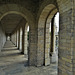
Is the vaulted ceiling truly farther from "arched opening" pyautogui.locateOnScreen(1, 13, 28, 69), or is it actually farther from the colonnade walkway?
the colonnade walkway

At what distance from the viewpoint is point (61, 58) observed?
2953mm

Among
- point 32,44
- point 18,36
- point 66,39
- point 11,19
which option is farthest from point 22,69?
point 18,36

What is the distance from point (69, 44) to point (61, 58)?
0.66m

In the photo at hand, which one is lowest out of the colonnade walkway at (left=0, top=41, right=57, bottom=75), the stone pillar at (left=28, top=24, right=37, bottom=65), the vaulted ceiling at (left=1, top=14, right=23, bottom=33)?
the colonnade walkway at (left=0, top=41, right=57, bottom=75)

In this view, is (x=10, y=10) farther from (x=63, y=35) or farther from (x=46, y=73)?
(x=46, y=73)

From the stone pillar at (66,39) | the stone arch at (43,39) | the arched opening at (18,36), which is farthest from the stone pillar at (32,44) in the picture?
the stone pillar at (66,39)

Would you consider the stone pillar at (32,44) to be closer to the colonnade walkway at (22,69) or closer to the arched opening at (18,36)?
the colonnade walkway at (22,69)

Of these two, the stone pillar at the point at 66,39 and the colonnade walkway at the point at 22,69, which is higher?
the stone pillar at the point at 66,39

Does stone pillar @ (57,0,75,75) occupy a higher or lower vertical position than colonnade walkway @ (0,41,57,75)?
higher

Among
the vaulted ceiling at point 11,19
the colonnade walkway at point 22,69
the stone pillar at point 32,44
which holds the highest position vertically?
the vaulted ceiling at point 11,19

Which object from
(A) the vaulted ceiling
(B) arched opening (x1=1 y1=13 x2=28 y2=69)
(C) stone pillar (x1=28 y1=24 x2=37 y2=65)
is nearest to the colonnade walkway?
(B) arched opening (x1=1 y1=13 x2=28 y2=69)

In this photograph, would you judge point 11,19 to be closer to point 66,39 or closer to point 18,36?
point 18,36

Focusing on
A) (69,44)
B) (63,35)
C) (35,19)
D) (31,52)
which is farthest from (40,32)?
(69,44)

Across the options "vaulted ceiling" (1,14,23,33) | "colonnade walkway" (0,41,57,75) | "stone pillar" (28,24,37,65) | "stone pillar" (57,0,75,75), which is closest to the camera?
"stone pillar" (57,0,75,75)
